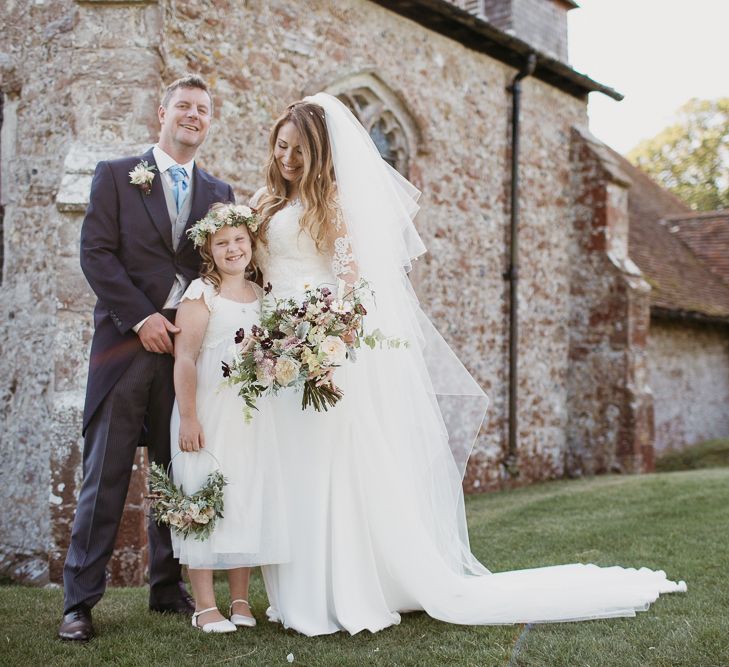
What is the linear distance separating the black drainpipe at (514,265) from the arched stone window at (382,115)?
2.06m

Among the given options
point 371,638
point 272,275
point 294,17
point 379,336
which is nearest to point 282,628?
point 371,638

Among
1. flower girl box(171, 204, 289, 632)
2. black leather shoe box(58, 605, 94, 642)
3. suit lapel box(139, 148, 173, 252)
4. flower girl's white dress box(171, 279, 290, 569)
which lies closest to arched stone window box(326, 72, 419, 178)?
suit lapel box(139, 148, 173, 252)

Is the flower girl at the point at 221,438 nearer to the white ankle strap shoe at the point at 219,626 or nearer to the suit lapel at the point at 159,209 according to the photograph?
the white ankle strap shoe at the point at 219,626

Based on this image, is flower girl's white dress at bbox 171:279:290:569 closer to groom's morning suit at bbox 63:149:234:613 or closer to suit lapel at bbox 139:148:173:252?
groom's morning suit at bbox 63:149:234:613

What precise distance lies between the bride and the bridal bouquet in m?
0.30

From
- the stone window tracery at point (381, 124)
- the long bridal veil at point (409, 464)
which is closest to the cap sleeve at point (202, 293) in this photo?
the long bridal veil at point (409, 464)

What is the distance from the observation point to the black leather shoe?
157 inches

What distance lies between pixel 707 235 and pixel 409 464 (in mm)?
18030

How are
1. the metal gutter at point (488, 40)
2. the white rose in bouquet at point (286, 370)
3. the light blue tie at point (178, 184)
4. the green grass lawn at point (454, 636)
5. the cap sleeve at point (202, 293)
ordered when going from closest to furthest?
the green grass lawn at point (454, 636), the white rose in bouquet at point (286, 370), the cap sleeve at point (202, 293), the light blue tie at point (178, 184), the metal gutter at point (488, 40)

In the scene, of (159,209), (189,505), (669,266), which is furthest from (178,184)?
(669,266)

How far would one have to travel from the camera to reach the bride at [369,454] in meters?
4.10

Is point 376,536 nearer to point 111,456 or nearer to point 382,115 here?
point 111,456

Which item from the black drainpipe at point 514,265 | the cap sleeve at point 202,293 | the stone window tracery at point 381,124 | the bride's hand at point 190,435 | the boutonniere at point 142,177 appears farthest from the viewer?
the black drainpipe at point 514,265

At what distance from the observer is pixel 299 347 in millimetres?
3855
